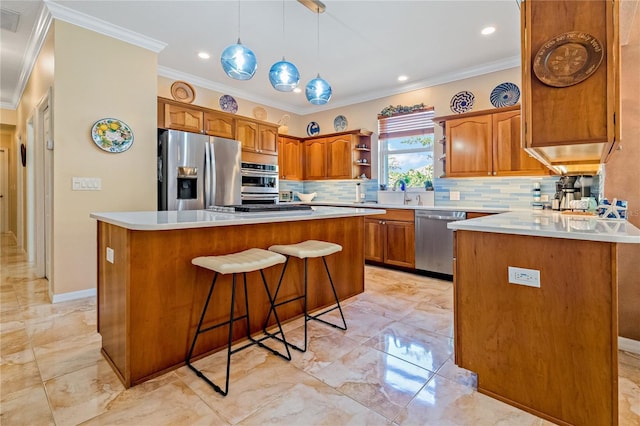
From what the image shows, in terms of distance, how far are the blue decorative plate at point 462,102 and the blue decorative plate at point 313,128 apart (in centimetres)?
252

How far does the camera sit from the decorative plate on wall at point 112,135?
3.22m

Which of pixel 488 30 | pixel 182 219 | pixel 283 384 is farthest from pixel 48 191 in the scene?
pixel 488 30

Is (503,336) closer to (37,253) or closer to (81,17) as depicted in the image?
(81,17)

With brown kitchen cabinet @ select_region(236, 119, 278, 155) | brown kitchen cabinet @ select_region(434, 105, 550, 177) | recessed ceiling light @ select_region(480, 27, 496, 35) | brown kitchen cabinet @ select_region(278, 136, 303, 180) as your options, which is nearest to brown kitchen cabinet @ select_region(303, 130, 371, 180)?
brown kitchen cabinet @ select_region(278, 136, 303, 180)

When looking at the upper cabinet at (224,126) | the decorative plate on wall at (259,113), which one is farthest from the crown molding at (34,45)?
the decorative plate on wall at (259,113)

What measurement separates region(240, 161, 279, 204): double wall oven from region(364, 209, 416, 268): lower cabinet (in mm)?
1630

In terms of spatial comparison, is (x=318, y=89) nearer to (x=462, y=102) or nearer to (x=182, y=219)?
(x=182, y=219)

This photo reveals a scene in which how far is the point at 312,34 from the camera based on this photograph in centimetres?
344

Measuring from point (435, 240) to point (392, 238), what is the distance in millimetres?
615

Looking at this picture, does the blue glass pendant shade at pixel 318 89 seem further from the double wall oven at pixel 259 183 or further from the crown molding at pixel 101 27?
the double wall oven at pixel 259 183

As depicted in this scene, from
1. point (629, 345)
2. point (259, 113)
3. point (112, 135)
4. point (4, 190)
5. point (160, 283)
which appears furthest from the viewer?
point (4, 190)

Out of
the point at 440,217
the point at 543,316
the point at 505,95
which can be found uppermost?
the point at 505,95

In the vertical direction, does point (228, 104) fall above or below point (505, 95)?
above

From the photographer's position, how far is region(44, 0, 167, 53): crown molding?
9.66 feet
